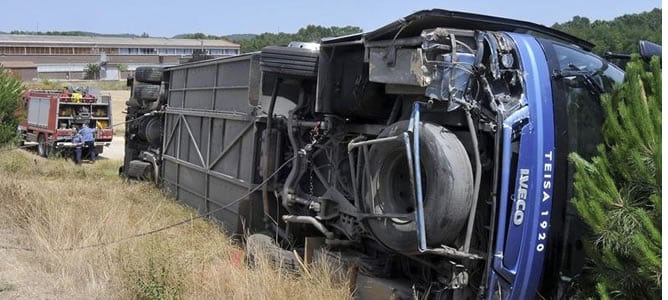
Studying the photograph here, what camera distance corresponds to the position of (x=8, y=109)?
19.8 metres

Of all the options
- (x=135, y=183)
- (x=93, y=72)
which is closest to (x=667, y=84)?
(x=135, y=183)

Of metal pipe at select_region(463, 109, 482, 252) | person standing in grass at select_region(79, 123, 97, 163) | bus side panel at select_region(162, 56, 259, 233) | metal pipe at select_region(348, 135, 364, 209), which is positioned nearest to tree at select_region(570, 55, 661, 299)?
metal pipe at select_region(463, 109, 482, 252)

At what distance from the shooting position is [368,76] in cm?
542

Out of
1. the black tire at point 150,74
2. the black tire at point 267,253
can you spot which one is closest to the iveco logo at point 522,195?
the black tire at point 267,253

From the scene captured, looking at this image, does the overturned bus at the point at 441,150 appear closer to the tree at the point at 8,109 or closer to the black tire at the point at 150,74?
the black tire at the point at 150,74

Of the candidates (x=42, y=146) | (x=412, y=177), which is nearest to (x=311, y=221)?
(x=412, y=177)

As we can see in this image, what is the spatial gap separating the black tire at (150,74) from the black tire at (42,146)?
1370 cm

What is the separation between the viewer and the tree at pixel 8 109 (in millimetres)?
19094

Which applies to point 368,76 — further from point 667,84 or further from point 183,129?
point 183,129

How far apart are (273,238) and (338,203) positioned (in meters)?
1.37

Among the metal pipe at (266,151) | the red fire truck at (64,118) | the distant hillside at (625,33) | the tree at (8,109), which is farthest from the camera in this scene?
the red fire truck at (64,118)

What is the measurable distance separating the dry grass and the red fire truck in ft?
50.3

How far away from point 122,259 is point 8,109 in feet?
52.0

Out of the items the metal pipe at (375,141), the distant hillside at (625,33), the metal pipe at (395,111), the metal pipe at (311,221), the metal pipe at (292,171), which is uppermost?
the distant hillside at (625,33)
